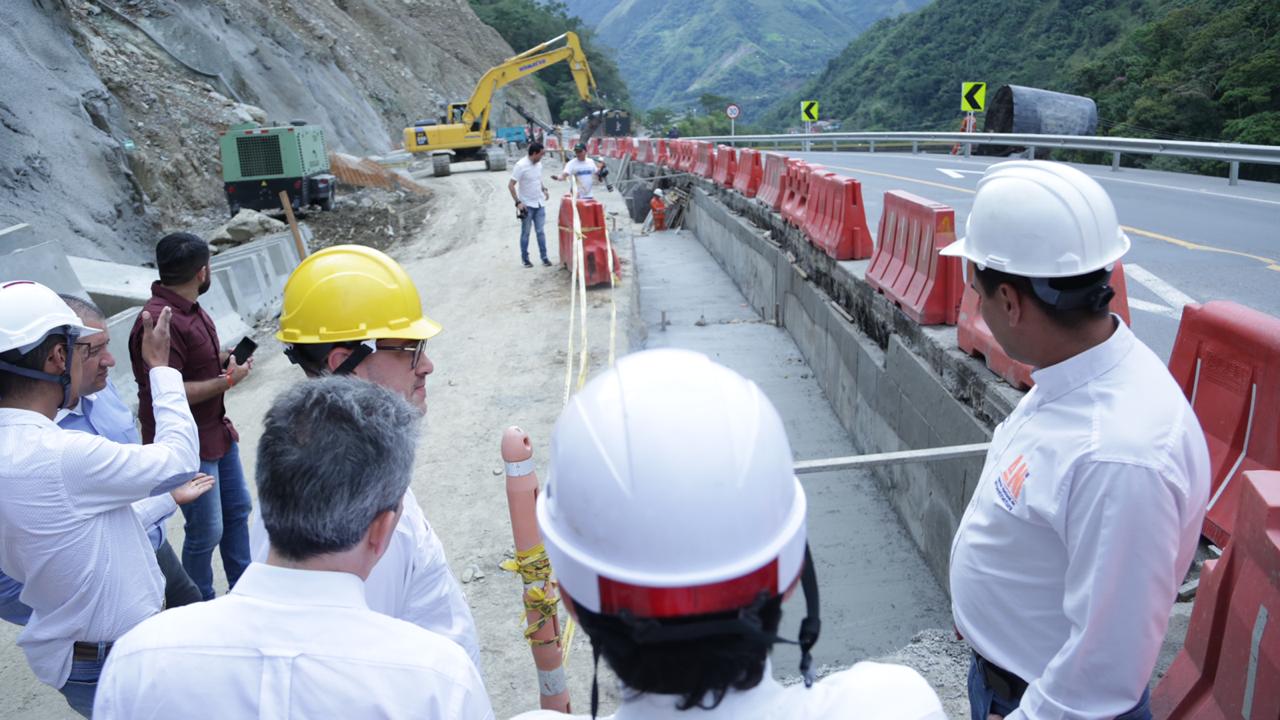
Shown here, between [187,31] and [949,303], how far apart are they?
26469 millimetres

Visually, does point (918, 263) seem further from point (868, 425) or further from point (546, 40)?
point (546, 40)

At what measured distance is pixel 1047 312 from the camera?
82.7 inches

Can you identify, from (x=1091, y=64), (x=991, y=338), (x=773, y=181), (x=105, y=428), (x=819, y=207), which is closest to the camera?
(x=105, y=428)

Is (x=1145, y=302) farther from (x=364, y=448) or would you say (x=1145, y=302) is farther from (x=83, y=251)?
(x=83, y=251)

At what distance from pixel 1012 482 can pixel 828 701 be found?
3.53ft

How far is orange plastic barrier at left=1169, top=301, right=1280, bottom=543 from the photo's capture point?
2902 mm

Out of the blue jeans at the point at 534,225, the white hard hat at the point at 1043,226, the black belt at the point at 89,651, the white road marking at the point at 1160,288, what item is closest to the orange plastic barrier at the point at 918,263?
the white road marking at the point at 1160,288

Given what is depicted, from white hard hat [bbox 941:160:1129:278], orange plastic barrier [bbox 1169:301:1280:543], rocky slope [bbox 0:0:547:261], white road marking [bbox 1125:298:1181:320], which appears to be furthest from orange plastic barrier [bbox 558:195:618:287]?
white hard hat [bbox 941:160:1129:278]

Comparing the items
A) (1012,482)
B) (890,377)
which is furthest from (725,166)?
(1012,482)

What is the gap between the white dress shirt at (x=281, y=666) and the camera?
153cm

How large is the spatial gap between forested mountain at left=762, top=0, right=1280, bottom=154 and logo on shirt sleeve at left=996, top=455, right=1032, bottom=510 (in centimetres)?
2240

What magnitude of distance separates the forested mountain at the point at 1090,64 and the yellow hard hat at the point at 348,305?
895 inches

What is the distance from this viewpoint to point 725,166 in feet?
56.9

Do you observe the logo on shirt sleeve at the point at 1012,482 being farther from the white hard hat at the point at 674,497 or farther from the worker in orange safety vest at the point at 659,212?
the worker in orange safety vest at the point at 659,212
